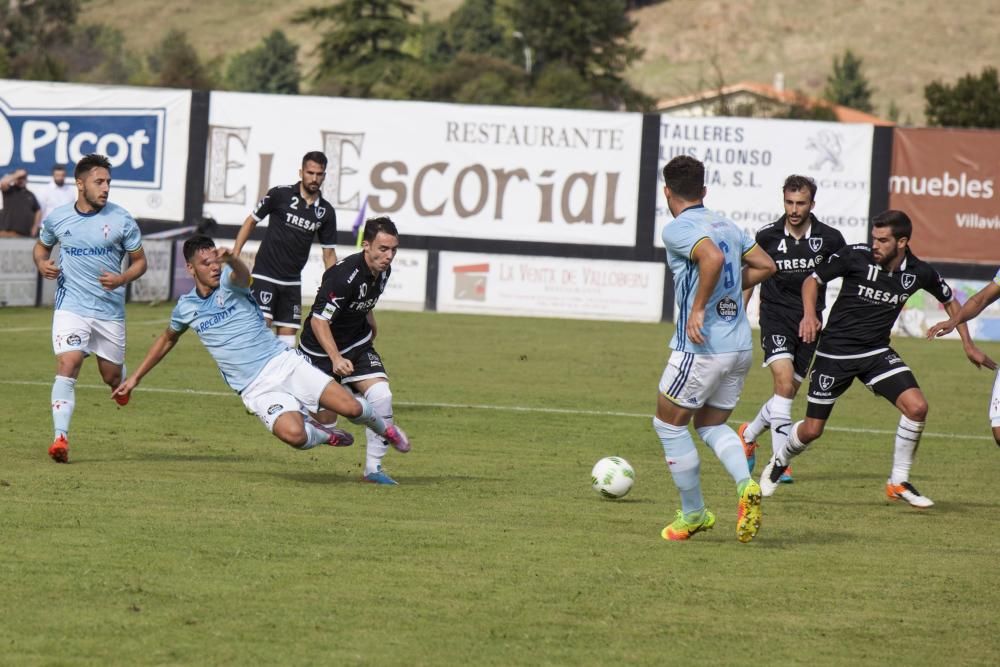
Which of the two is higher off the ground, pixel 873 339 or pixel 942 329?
pixel 942 329

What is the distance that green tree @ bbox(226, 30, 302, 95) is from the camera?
4649 inches

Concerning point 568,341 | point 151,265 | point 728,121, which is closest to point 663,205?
point 728,121

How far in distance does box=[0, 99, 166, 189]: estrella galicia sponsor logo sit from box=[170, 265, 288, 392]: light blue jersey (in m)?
22.7

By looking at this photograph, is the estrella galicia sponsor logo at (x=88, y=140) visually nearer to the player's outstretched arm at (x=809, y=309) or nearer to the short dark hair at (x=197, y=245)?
the short dark hair at (x=197, y=245)

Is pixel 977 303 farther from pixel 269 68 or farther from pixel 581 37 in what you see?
pixel 269 68

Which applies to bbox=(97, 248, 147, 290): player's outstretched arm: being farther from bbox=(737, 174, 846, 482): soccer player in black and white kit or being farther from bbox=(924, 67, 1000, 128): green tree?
bbox=(924, 67, 1000, 128): green tree

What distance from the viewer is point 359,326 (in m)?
11.4

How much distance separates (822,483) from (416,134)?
21.4 metres

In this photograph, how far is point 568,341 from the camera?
25.6m

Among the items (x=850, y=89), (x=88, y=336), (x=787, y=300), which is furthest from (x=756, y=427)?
(x=850, y=89)

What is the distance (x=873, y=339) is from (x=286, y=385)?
14.2 ft

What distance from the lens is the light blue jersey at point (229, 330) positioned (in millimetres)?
10852

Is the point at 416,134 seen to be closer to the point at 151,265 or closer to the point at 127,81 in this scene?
the point at 151,265

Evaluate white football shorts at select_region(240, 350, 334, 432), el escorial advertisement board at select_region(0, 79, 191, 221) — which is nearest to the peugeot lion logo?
el escorial advertisement board at select_region(0, 79, 191, 221)
